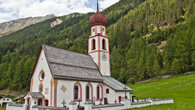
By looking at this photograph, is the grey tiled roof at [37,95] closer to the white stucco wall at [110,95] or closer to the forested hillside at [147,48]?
the white stucco wall at [110,95]

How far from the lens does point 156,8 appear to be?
6048 inches

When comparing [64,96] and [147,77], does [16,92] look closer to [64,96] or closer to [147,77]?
[147,77]

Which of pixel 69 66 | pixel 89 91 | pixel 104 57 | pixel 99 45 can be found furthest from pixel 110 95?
pixel 99 45

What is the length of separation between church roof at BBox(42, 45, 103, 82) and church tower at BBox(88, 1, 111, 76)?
10.7 feet

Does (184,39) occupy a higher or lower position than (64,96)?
higher

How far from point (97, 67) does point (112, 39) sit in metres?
87.4

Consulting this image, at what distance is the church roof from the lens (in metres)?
29.8

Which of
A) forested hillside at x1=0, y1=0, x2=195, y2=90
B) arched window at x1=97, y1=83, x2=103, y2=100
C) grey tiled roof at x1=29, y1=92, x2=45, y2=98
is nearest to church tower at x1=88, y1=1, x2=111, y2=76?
arched window at x1=97, y1=83, x2=103, y2=100

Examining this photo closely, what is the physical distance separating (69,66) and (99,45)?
12109 mm

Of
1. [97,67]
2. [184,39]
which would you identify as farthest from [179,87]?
[184,39]

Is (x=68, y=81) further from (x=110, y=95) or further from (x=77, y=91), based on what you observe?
(x=110, y=95)

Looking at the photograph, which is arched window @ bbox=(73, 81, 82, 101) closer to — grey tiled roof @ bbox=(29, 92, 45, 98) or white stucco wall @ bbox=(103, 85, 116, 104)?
grey tiled roof @ bbox=(29, 92, 45, 98)

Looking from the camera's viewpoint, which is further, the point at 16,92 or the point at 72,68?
the point at 16,92

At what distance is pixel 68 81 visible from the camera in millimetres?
30125
